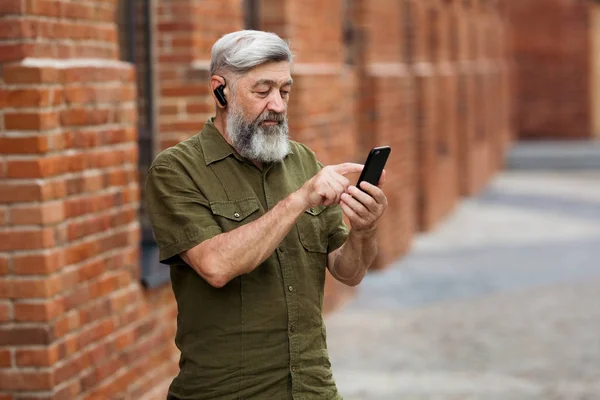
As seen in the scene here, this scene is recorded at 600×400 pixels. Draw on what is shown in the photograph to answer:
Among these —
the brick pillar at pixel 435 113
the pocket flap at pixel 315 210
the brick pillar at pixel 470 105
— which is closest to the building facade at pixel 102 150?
the pocket flap at pixel 315 210

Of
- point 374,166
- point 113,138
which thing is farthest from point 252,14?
point 374,166

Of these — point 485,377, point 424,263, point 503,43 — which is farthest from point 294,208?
point 503,43

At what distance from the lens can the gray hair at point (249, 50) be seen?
2.94m

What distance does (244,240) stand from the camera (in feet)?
9.42

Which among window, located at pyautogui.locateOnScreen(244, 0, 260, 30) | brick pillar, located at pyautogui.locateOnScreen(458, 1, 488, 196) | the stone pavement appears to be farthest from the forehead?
brick pillar, located at pyautogui.locateOnScreen(458, 1, 488, 196)

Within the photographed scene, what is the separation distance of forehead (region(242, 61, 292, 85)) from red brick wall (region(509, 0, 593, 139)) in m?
26.7

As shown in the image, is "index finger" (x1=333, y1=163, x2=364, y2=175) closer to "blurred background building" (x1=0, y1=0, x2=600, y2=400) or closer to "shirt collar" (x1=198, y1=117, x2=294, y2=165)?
"shirt collar" (x1=198, y1=117, x2=294, y2=165)

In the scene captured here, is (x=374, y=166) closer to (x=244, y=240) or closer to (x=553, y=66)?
(x=244, y=240)

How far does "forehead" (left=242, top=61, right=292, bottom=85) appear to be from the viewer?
2.97 m

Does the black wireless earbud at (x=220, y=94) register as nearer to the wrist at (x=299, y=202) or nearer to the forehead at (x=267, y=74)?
the forehead at (x=267, y=74)

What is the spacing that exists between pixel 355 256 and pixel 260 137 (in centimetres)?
42

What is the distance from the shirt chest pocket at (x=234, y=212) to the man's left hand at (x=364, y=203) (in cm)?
25

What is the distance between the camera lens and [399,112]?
12.1m

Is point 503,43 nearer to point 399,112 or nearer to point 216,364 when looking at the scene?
point 399,112
